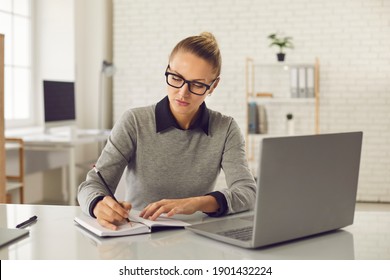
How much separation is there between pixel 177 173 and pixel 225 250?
0.72 m

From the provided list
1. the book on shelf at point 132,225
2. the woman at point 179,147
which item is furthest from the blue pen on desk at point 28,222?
the woman at point 179,147

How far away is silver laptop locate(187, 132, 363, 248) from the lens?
119 cm

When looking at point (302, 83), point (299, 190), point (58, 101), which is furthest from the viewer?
point (302, 83)

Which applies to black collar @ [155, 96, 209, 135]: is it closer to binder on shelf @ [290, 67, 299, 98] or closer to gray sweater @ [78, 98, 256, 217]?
gray sweater @ [78, 98, 256, 217]

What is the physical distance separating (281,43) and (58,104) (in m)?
2.32

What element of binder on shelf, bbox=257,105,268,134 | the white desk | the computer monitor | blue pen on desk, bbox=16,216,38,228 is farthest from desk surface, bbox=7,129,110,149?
blue pen on desk, bbox=16,216,38,228

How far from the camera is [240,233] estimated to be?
4.49ft

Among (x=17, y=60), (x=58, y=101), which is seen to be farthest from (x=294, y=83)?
(x=17, y=60)

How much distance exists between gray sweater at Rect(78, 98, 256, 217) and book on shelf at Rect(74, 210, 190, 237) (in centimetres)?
38

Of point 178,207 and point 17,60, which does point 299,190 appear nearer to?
point 178,207

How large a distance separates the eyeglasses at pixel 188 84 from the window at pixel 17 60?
3.69 meters

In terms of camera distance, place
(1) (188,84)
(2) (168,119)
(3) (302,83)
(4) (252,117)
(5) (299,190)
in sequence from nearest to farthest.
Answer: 1. (5) (299,190)
2. (1) (188,84)
3. (2) (168,119)
4. (3) (302,83)
5. (4) (252,117)

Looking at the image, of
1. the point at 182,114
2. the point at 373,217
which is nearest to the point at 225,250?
the point at 373,217

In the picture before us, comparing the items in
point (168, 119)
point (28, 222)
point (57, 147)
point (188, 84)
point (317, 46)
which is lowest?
point (57, 147)
